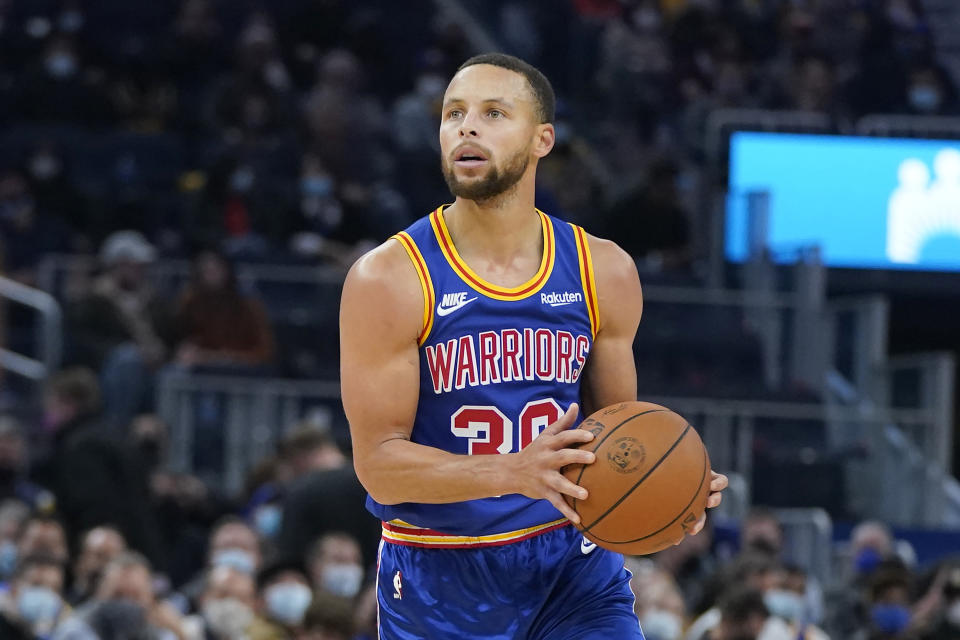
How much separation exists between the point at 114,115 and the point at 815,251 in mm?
7650

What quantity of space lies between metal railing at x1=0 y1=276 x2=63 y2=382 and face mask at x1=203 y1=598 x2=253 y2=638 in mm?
4583

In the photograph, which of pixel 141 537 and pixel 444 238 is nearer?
pixel 444 238

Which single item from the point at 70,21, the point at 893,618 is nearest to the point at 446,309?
the point at 893,618

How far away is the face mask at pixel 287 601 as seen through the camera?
29.9ft

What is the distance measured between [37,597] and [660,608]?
336cm

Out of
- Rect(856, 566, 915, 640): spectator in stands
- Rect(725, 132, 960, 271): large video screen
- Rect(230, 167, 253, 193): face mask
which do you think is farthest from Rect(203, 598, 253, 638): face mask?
Rect(725, 132, 960, 271): large video screen

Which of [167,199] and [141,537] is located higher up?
[167,199]

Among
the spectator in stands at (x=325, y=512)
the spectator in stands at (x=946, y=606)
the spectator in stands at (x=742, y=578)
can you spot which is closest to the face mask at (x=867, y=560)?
the spectator in stands at (x=946, y=606)

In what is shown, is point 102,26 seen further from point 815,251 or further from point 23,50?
point 815,251

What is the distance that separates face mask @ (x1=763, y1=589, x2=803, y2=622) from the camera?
9.66 metres

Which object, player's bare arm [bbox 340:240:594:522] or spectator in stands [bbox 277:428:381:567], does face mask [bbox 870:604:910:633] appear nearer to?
spectator in stands [bbox 277:428:381:567]

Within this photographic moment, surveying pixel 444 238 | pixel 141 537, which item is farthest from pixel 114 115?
pixel 444 238

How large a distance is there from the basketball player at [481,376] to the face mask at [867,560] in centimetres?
617

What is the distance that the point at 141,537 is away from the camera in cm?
1082
